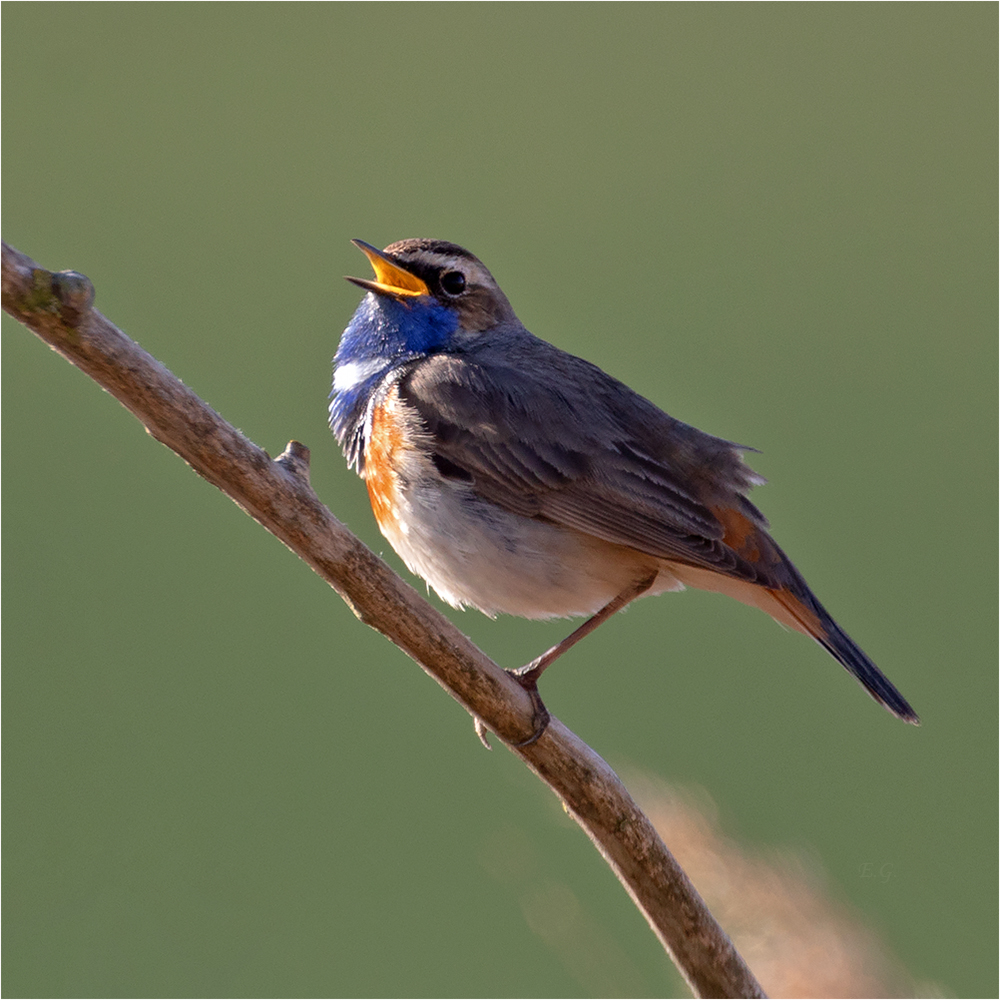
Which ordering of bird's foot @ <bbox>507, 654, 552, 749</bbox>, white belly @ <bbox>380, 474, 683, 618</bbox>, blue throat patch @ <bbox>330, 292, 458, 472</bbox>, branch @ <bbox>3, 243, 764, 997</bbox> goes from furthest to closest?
blue throat patch @ <bbox>330, 292, 458, 472</bbox> < white belly @ <bbox>380, 474, 683, 618</bbox> < bird's foot @ <bbox>507, 654, 552, 749</bbox> < branch @ <bbox>3, 243, 764, 997</bbox>

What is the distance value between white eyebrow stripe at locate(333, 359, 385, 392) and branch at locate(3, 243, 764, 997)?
150 cm

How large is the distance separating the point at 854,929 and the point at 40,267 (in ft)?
6.91

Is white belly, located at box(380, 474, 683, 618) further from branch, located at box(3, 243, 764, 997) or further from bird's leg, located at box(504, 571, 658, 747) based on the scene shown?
branch, located at box(3, 243, 764, 997)

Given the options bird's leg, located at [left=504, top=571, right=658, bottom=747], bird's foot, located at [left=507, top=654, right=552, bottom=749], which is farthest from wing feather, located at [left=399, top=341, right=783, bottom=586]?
bird's foot, located at [left=507, top=654, right=552, bottom=749]

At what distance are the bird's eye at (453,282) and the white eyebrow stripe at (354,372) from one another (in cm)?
39

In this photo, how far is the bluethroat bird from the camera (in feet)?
12.6

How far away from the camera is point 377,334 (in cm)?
Answer: 441

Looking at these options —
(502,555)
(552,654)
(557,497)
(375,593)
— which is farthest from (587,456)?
(375,593)

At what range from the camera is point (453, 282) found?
4520 mm

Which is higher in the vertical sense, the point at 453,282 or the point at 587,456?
the point at 453,282

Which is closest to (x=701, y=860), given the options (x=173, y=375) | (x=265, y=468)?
(x=265, y=468)

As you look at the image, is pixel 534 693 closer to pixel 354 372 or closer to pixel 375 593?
pixel 375 593

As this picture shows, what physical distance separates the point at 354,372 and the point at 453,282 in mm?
506

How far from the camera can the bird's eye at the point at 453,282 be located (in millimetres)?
4492
